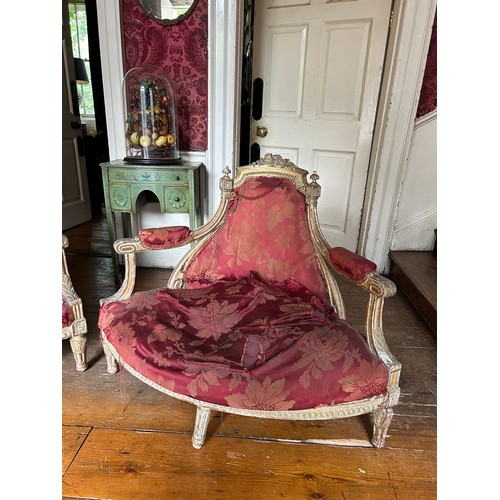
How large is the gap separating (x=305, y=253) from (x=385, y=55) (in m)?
1.70

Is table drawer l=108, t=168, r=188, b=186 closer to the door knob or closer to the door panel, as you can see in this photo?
the door knob

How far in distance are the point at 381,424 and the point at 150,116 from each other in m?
2.01

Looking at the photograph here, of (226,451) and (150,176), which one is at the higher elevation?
(150,176)

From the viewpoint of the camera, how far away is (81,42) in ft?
15.2

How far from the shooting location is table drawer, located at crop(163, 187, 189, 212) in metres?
2.08

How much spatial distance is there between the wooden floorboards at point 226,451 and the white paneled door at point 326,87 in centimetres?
152

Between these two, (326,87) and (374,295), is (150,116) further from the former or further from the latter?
(374,295)

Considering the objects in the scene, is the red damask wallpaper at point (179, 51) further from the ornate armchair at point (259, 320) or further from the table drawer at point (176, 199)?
the ornate armchair at point (259, 320)

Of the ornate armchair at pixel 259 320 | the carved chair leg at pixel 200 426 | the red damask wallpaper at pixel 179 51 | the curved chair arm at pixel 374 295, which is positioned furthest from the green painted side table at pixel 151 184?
the carved chair leg at pixel 200 426

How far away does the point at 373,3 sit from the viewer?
2195 millimetres

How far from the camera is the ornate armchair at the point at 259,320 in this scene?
104 cm

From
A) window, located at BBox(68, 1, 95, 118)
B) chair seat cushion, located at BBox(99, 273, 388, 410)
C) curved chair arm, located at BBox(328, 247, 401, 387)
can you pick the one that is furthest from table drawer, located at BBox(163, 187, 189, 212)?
window, located at BBox(68, 1, 95, 118)

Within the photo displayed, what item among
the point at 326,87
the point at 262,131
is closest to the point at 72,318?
the point at 262,131
